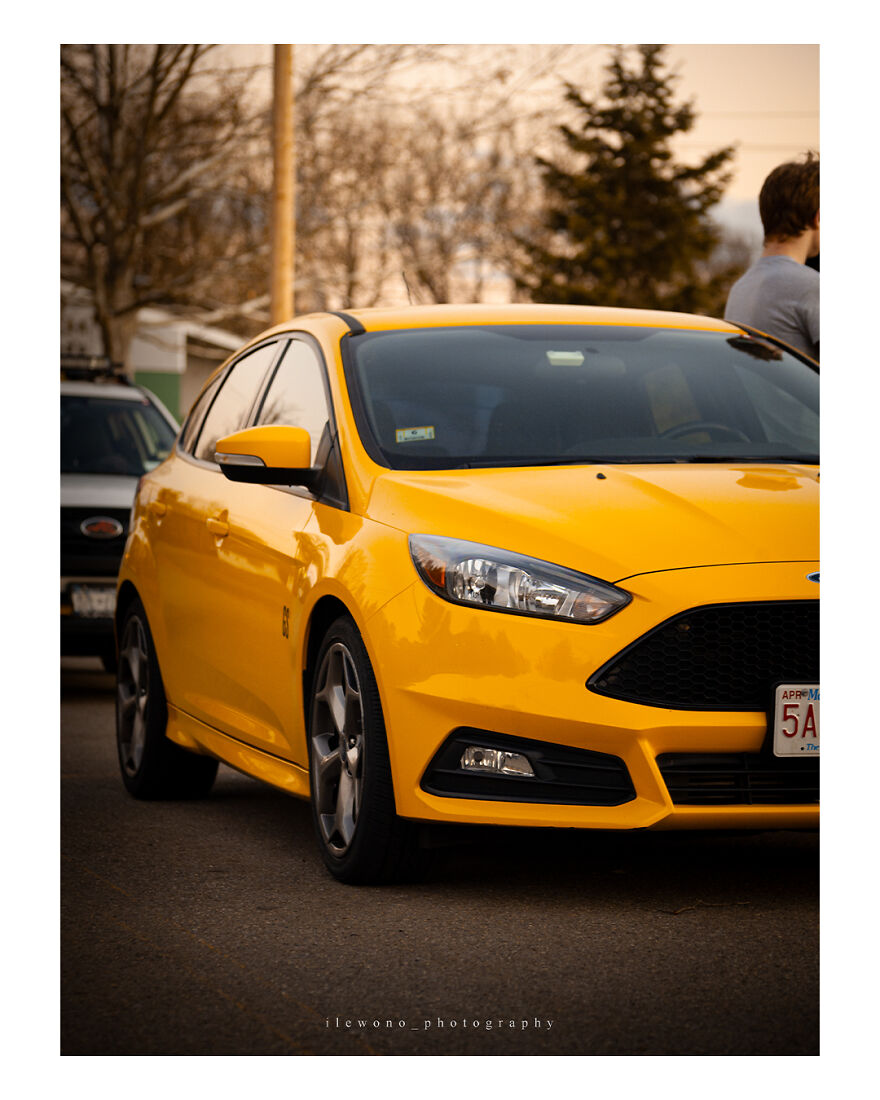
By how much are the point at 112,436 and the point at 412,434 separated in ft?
20.0

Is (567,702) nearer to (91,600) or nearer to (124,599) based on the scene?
(124,599)

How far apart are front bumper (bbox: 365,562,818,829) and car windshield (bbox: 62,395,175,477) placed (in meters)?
6.19

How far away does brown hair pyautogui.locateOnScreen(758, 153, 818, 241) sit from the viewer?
6281 millimetres

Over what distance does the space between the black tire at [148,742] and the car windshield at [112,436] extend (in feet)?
11.6

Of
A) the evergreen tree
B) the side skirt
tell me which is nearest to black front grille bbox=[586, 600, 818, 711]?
the side skirt

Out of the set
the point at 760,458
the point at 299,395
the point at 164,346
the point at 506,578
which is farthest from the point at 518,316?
the point at 164,346

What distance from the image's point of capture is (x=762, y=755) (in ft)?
13.8

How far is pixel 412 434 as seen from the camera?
200 inches

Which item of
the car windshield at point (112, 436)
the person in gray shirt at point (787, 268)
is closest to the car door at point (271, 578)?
the person in gray shirt at point (787, 268)

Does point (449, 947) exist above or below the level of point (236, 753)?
below

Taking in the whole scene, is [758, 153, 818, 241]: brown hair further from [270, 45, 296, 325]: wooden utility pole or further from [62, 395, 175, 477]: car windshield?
[270, 45, 296, 325]: wooden utility pole

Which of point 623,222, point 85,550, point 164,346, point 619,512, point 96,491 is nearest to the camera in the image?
point 619,512
